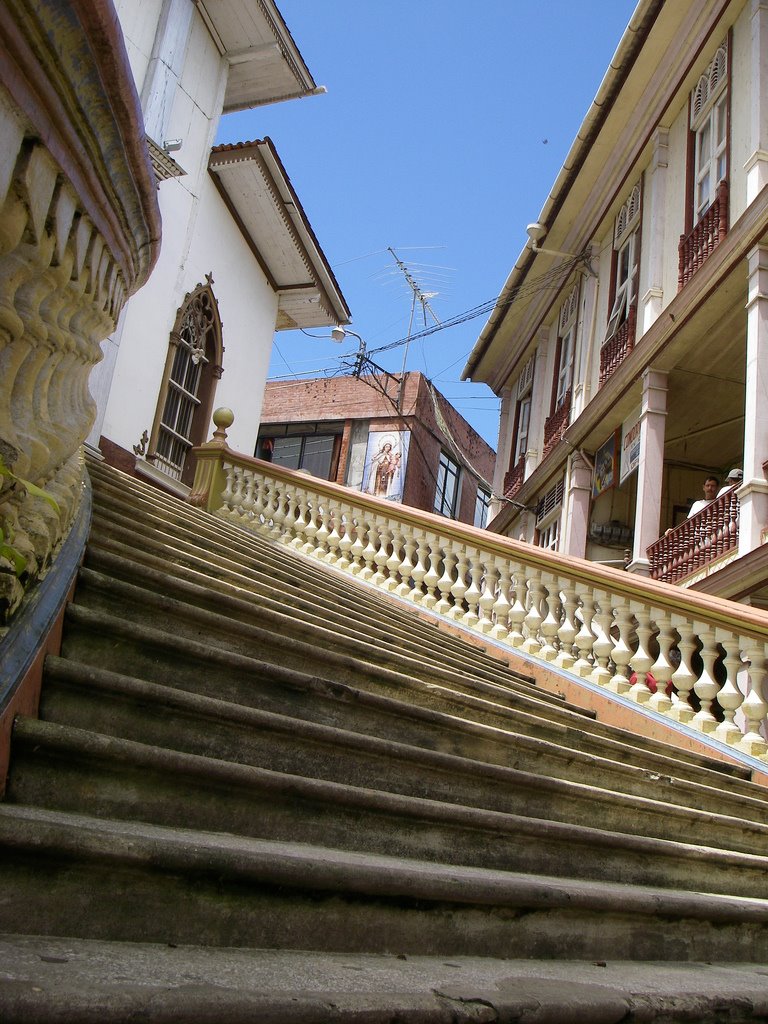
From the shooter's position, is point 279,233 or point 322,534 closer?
point 322,534

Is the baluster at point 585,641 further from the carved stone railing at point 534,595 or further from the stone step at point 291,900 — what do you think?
the stone step at point 291,900

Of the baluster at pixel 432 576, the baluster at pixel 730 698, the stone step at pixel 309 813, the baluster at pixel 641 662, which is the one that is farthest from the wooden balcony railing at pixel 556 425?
the stone step at pixel 309 813

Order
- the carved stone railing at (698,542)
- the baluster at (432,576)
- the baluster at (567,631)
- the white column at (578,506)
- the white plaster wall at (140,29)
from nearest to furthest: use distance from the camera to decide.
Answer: the baluster at (567,631) → the baluster at (432,576) → the white plaster wall at (140,29) → the carved stone railing at (698,542) → the white column at (578,506)

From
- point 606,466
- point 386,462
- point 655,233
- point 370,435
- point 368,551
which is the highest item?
point 370,435

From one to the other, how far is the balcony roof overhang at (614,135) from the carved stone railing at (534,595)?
8.43m

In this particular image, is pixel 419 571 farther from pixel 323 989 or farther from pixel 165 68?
pixel 165 68

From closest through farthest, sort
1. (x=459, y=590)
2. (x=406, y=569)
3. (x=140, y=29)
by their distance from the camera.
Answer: (x=459, y=590)
(x=406, y=569)
(x=140, y=29)

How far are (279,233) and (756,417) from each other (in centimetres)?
735

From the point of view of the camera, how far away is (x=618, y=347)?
14.1 meters

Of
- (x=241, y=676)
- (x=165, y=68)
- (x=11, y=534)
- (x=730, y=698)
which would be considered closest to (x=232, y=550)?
(x=241, y=676)

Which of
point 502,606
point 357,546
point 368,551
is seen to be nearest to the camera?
point 502,606

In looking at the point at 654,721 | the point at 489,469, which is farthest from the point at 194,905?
the point at 489,469

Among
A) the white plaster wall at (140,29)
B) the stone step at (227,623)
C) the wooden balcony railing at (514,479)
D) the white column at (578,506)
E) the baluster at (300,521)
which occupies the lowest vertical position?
the stone step at (227,623)

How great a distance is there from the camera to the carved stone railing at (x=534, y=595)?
614cm
